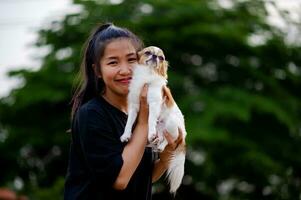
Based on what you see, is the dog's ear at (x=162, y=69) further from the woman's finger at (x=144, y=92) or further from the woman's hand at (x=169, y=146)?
the woman's hand at (x=169, y=146)

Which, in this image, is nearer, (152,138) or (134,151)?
(134,151)

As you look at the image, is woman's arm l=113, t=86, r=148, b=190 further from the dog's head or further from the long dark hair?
the long dark hair

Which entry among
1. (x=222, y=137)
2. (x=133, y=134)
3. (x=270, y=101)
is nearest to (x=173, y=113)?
(x=133, y=134)

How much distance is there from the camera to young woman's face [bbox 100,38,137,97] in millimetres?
Result: 3691

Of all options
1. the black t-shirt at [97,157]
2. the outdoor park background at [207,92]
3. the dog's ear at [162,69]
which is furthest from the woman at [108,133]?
the outdoor park background at [207,92]

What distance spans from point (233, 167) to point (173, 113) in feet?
40.6

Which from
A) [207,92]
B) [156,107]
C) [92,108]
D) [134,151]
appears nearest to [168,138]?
[156,107]

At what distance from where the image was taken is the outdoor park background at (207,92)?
616 inches

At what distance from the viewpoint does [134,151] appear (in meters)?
3.58

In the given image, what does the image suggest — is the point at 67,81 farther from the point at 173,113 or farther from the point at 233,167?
the point at 173,113

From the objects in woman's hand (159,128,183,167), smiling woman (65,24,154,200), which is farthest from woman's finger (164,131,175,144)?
smiling woman (65,24,154,200)

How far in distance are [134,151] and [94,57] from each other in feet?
1.58

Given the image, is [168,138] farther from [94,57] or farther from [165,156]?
[94,57]

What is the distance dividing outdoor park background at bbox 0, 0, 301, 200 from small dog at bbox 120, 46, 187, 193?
11.3 m
